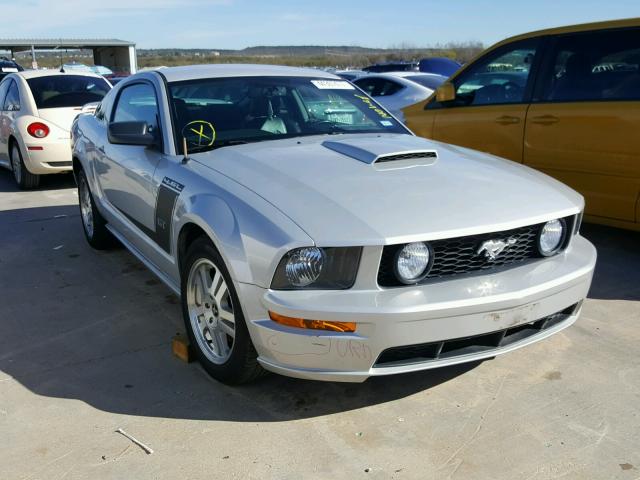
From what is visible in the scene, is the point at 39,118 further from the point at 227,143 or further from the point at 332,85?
the point at 227,143

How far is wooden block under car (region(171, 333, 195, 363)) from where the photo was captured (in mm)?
3451

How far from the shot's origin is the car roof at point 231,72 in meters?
4.17

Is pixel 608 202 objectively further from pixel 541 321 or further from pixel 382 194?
pixel 382 194

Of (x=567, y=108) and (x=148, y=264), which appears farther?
(x=567, y=108)

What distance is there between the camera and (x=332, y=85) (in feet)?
14.6

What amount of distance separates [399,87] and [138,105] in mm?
7181

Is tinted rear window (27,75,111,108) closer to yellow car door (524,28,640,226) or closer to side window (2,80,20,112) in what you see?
side window (2,80,20,112)

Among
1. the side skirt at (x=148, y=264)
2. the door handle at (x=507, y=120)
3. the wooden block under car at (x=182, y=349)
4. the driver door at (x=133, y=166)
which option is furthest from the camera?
the door handle at (x=507, y=120)

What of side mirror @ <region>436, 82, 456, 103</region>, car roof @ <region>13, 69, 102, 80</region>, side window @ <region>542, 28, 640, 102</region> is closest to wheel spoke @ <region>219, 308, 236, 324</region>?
side window @ <region>542, 28, 640, 102</region>

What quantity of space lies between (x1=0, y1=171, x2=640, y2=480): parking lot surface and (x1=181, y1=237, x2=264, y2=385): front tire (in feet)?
0.42

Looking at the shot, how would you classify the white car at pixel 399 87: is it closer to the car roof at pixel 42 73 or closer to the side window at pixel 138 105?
the car roof at pixel 42 73

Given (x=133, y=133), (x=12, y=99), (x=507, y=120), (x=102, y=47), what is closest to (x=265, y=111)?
(x=133, y=133)

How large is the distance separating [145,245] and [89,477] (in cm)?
179

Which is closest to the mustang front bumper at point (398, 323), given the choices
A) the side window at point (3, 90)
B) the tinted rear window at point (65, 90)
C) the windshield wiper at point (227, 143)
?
the windshield wiper at point (227, 143)
